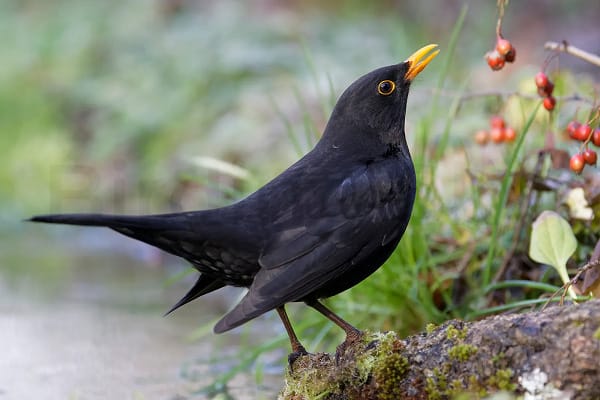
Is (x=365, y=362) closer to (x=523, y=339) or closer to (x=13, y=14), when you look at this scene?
(x=523, y=339)

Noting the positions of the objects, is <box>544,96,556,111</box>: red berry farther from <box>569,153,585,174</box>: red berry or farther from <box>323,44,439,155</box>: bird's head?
<box>323,44,439,155</box>: bird's head

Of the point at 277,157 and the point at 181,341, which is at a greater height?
the point at 277,157

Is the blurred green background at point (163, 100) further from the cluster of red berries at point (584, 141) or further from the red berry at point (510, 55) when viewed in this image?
the cluster of red berries at point (584, 141)

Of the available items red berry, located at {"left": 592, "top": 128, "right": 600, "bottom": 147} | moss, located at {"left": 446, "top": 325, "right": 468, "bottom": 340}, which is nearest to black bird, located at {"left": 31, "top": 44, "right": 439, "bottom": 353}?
moss, located at {"left": 446, "top": 325, "right": 468, "bottom": 340}

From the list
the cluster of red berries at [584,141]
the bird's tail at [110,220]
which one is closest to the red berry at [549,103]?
the cluster of red berries at [584,141]

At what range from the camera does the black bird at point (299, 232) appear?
9.30 feet

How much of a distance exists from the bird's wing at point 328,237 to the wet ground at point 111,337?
66 cm

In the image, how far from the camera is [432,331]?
262 cm

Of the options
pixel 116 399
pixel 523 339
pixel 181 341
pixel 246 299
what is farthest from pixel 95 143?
pixel 523 339

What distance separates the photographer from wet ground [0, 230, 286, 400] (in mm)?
3891

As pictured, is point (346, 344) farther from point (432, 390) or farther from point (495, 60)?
point (495, 60)

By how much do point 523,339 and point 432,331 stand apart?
1.16 ft

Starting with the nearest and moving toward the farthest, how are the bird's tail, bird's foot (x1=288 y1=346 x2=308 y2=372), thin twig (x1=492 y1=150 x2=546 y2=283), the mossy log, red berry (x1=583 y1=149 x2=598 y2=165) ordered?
1. the mossy log
2. the bird's tail
3. bird's foot (x1=288 y1=346 x2=308 y2=372)
4. red berry (x1=583 y1=149 x2=598 y2=165)
5. thin twig (x1=492 y1=150 x2=546 y2=283)

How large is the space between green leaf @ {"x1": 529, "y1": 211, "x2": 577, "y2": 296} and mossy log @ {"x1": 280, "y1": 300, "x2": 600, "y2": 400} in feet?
2.27
